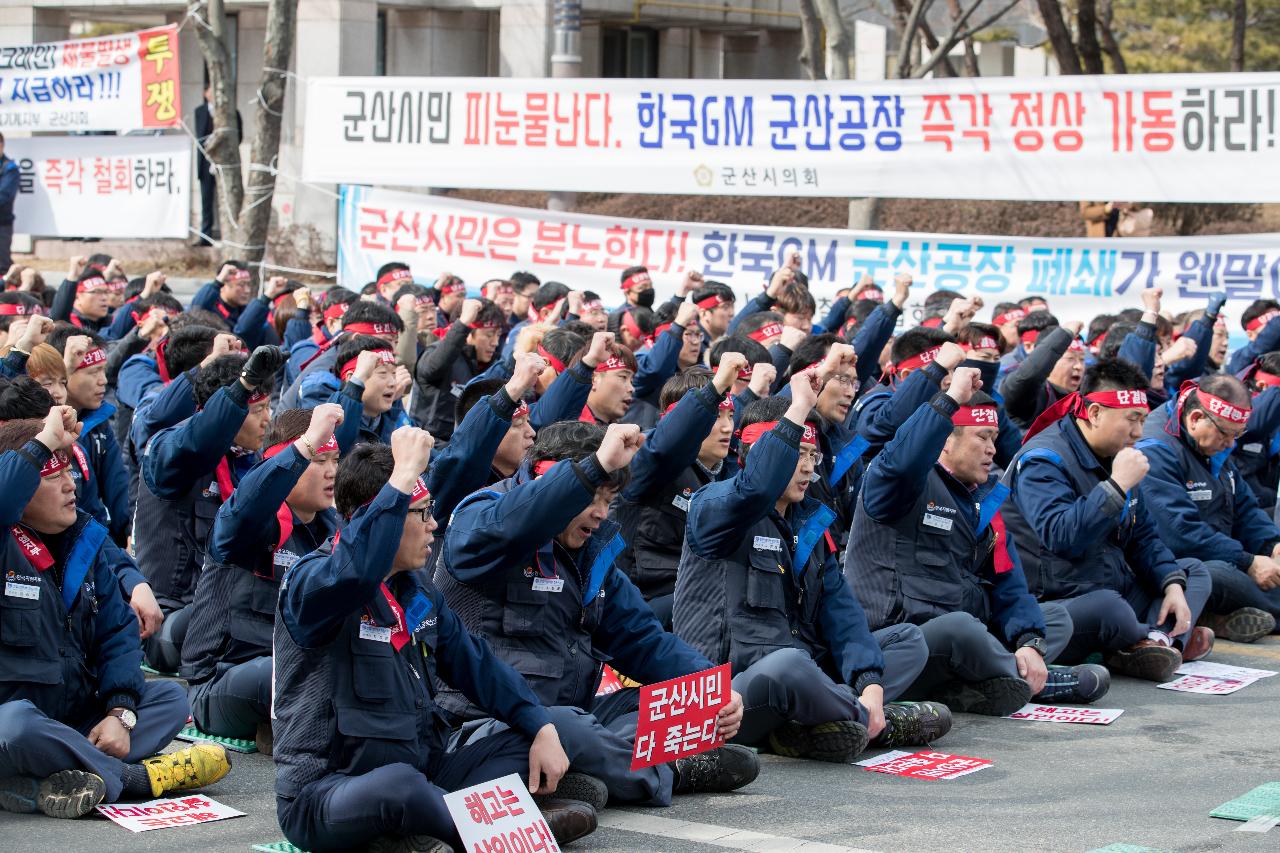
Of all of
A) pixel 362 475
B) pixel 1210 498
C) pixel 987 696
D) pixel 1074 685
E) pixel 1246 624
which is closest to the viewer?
pixel 362 475

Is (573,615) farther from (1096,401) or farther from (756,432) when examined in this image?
(1096,401)

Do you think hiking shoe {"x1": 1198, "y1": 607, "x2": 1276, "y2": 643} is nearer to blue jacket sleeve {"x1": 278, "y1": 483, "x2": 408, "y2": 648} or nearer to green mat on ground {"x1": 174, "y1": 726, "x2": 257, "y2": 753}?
green mat on ground {"x1": 174, "y1": 726, "x2": 257, "y2": 753}

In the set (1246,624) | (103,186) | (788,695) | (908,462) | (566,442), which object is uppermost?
(103,186)

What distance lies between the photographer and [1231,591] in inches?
375

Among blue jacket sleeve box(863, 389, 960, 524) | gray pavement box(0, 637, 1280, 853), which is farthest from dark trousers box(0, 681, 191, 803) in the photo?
blue jacket sleeve box(863, 389, 960, 524)

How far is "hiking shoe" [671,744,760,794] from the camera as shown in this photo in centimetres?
627

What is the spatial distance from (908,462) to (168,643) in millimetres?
3312

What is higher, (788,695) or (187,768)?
(788,695)

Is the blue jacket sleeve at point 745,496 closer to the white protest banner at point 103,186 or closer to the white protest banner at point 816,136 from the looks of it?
the white protest banner at point 816,136

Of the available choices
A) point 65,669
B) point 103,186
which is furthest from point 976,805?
point 103,186

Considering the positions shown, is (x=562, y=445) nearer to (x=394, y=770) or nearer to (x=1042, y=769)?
(x=394, y=770)

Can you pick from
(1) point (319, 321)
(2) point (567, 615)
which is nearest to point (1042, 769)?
(2) point (567, 615)

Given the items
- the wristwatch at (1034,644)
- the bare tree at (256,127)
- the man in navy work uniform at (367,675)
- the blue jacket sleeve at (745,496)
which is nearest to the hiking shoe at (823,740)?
the blue jacket sleeve at (745,496)

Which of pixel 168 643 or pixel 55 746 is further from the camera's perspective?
pixel 168 643
